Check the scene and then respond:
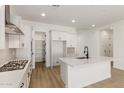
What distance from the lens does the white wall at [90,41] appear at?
6.84 meters

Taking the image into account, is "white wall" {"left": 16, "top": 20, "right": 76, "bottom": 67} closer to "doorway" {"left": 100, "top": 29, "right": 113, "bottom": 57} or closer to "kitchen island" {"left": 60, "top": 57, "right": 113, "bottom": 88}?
"kitchen island" {"left": 60, "top": 57, "right": 113, "bottom": 88}

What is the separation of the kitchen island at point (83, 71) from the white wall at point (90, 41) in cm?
357

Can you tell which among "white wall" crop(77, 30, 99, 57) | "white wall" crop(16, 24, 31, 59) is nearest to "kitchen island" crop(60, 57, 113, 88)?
"white wall" crop(16, 24, 31, 59)

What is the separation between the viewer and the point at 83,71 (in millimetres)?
2814

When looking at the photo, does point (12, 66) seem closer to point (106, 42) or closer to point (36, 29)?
point (36, 29)

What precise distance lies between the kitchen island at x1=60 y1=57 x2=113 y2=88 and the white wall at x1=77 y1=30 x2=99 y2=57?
3.57 meters

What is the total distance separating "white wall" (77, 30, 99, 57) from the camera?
684cm

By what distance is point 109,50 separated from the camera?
711 centimetres

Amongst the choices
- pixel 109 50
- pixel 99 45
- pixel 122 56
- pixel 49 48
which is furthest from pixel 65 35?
pixel 109 50

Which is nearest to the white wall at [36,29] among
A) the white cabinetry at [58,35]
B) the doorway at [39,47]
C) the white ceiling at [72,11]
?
the white cabinetry at [58,35]

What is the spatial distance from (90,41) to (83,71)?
4.78 metres

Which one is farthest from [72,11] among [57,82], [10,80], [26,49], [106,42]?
[106,42]
